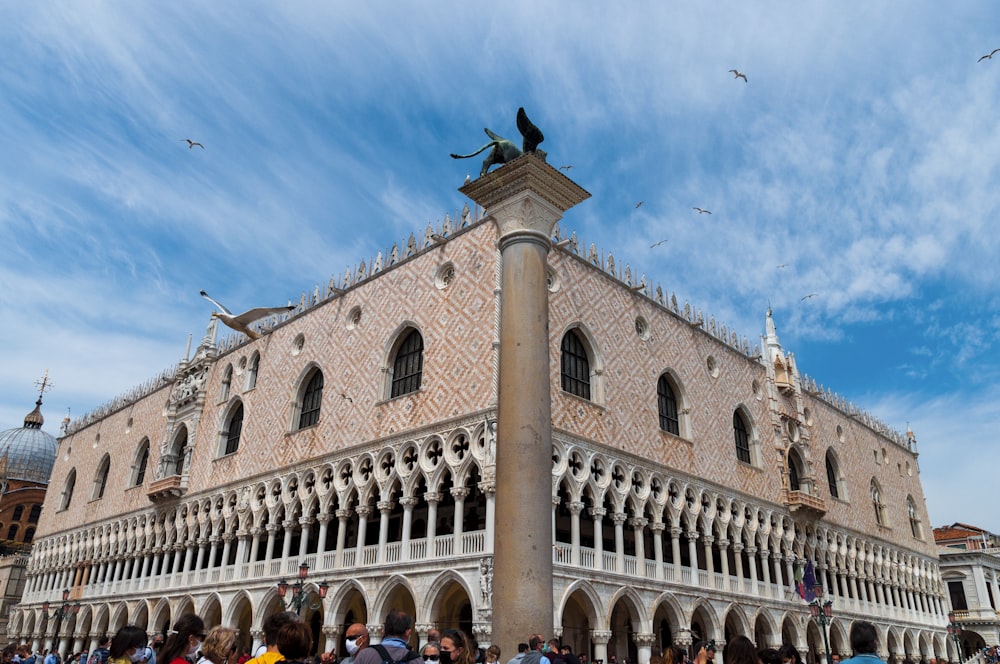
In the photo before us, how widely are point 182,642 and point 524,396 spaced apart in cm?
554

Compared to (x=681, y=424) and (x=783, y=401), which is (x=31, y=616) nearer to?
(x=681, y=424)

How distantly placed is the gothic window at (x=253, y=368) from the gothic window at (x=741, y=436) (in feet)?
55.6

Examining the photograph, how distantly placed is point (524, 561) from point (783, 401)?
23073mm

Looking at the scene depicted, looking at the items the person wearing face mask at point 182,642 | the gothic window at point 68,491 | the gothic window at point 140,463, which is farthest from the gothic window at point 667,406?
the gothic window at point 68,491

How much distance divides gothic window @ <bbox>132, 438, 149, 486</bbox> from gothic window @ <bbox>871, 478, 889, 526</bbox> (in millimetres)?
31378

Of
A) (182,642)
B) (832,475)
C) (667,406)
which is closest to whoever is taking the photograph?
(182,642)

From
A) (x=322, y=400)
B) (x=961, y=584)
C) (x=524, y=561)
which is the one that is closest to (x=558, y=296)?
(x=322, y=400)

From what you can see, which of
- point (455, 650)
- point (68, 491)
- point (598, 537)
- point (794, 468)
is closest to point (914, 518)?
point (794, 468)

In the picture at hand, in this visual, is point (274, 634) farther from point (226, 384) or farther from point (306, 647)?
point (226, 384)

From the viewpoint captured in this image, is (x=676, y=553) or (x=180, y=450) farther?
(x=180, y=450)

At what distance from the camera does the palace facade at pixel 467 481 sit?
734 inches

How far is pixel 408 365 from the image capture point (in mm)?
21406

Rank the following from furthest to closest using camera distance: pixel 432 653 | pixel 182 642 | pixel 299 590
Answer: pixel 299 590
pixel 432 653
pixel 182 642

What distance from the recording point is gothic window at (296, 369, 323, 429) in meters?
A: 23.8
